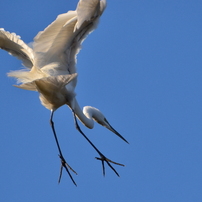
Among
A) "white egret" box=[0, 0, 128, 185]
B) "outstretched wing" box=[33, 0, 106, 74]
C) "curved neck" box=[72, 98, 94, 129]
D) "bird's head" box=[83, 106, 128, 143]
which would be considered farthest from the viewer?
"bird's head" box=[83, 106, 128, 143]

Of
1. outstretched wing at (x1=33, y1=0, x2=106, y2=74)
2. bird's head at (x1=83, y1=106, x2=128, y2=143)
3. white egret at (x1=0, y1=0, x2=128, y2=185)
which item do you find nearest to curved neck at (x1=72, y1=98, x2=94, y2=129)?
white egret at (x1=0, y1=0, x2=128, y2=185)

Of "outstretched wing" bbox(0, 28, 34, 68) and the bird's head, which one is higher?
"outstretched wing" bbox(0, 28, 34, 68)

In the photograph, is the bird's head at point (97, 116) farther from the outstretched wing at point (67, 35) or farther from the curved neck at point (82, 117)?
the outstretched wing at point (67, 35)

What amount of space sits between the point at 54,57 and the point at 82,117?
Result: 4.31 feet

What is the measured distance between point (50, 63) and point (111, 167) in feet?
7.26

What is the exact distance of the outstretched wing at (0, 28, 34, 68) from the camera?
11148 millimetres

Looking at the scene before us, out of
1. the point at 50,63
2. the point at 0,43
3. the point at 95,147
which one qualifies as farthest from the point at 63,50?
the point at 95,147

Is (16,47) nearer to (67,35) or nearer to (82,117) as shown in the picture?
(67,35)

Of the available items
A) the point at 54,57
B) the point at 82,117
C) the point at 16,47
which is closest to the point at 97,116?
the point at 82,117

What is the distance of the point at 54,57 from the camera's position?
11273 mm

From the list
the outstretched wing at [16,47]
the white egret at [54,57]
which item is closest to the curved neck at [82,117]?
the white egret at [54,57]

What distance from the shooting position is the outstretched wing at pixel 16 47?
11148 mm

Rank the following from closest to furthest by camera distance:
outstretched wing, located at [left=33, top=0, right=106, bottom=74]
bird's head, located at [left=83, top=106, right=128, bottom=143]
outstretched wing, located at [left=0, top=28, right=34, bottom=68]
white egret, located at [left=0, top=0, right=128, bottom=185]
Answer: outstretched wing, located at [left=33, top=0, right=106, bottom=74]
white egret, located at [left=0, top=0, right=128, bottom=185]
outstretched wing, located at [left=0, top=28, right=34, bottom=68]
bird's head, located at [left=83, top=106, right=128, bottom=143]

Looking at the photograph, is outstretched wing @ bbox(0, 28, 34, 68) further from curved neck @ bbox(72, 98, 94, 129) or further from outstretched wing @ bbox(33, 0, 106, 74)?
curved neck @ bbox(72, 98, 94, 129)
